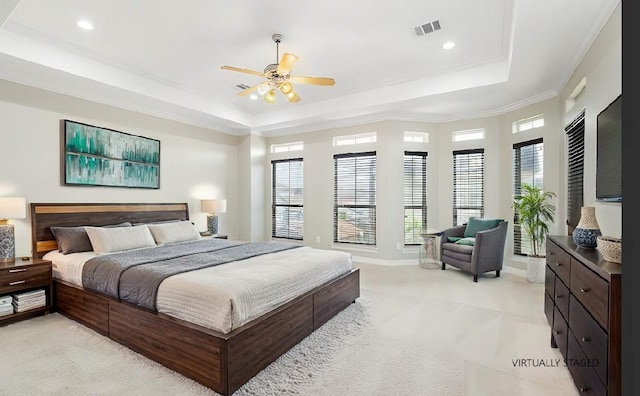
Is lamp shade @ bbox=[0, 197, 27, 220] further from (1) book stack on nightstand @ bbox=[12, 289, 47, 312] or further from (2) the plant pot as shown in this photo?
(2) the plant pot

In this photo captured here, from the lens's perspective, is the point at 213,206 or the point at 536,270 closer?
the point at 536,270

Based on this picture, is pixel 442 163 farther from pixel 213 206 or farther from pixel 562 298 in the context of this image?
pixel 213 206

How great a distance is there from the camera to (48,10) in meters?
3.00

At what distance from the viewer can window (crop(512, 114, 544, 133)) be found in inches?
184

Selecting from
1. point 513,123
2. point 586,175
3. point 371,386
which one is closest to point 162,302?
point 371,386

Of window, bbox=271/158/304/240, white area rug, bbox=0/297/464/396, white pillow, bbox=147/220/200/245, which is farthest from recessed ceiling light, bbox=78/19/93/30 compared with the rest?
window, bbox=271/158/304/240

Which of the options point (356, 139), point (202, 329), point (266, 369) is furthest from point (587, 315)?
point (356, 139)

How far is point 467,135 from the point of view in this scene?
18.5 ft

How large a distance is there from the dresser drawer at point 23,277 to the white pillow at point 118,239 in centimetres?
49

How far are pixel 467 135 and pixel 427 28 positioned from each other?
286cm

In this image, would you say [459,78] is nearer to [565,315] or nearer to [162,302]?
[565,315]

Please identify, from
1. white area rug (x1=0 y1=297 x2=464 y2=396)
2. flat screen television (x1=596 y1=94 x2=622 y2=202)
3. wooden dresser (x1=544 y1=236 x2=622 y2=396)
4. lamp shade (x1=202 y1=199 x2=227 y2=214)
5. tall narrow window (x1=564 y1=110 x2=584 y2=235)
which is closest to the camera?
wooden dresser (x1=544 y1=236 x2=622 y2=396)

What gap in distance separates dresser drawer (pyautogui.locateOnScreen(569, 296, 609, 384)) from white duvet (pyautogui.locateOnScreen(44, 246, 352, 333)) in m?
1.98

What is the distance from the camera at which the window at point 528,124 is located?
468 cm
